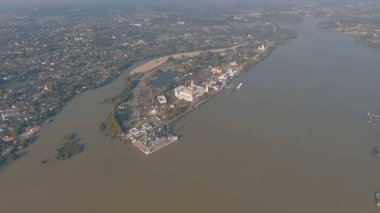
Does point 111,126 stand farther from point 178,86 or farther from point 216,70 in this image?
point 216,70

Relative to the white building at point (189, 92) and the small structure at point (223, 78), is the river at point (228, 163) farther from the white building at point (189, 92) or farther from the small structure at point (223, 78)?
the small structure at point (223, 78)

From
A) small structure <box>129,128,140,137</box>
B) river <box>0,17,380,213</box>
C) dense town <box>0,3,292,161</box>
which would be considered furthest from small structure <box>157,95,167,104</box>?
dense town <box>0,3,292,161</box>

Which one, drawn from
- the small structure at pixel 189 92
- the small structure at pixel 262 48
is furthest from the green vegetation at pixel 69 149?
the small structure at pixel 262 48

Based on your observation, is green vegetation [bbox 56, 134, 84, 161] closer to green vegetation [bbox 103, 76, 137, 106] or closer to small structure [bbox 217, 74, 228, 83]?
green vegetation [bbox 103, 76, 137, 106]

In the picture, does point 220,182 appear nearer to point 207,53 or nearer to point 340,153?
point 340,153

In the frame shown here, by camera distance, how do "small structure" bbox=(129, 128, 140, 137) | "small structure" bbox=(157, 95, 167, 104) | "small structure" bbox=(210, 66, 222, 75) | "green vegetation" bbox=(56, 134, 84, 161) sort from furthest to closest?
"small structure" bbox=(210, 66, 222, 75)
"small structure" bbox=(157, 95, 167, 104)
"small structure" bbox=(129, 128, 140, 137)
"green vegetation" bbox=(56, 134, 84, 161)

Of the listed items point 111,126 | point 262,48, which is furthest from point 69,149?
point 262,48

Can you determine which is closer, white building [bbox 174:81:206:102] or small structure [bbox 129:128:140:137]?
small structure [bbox 129:128:140:137]
